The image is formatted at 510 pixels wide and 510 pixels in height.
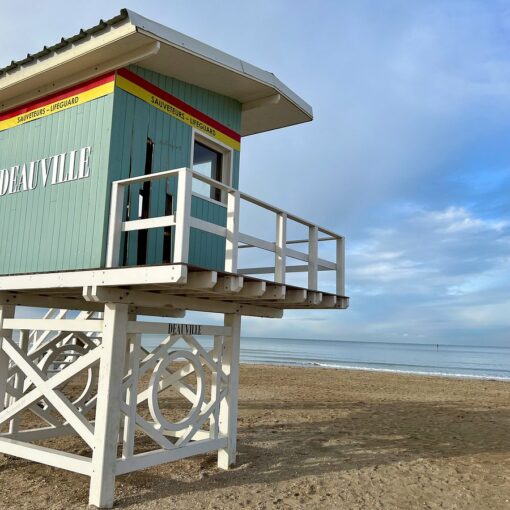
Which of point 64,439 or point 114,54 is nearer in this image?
point 114,54

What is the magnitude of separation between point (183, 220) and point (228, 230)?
817 mm

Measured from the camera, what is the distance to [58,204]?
7289mm

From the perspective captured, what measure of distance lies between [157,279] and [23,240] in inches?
124

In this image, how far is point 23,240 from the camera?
302 inches

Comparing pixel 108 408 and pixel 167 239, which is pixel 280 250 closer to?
pixel 167 239

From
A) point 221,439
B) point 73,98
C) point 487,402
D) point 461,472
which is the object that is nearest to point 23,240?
point 73,98

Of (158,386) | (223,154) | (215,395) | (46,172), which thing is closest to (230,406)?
(215,395)

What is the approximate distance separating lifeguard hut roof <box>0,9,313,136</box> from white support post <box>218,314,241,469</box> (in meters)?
3.85

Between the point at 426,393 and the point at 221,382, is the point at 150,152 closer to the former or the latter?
the point at 221,382

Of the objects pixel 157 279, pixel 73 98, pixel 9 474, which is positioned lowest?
pixel 9 474

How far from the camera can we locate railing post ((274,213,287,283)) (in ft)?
23.8

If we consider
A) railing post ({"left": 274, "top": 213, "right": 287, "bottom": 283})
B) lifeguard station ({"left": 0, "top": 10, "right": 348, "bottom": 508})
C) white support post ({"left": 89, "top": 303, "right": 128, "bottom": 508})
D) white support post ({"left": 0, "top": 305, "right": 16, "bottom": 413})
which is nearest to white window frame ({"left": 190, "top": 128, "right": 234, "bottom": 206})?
lifeguard station ({"left": 0, "top": 10, "right": 348, "bottom": 508})

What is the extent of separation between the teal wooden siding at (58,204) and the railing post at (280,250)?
2300 mm

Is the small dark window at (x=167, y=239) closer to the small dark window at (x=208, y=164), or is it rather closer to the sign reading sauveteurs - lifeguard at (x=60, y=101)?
the small dark window at (x=208, y=164)
